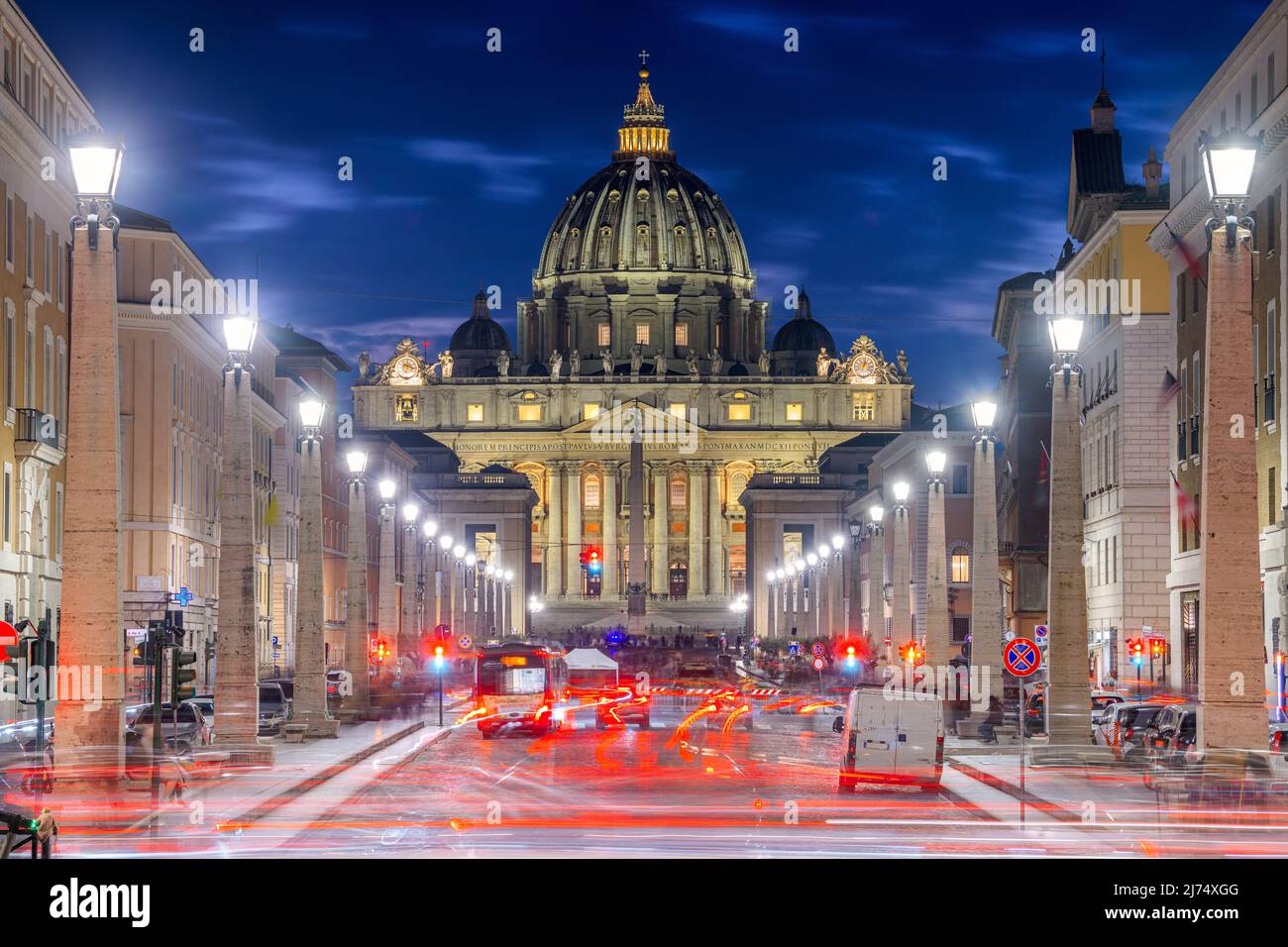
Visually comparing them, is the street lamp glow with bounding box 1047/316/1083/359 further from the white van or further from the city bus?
the city bus

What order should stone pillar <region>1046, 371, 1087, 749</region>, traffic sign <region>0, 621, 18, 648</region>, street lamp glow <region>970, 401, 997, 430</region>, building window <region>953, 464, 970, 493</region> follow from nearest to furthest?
traffic sign <region>0, 621, 18, 648</region>, stone pillar <region>1046, 371, 1087, 749</region>, street lamp glow <region>970, 401, 997, 430</region>, building window <region>953, 464, 970, 493</region>

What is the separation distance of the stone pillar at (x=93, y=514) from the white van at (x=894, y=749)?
11577 millimetres

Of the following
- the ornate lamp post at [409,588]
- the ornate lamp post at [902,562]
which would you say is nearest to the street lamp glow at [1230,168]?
the ornate lamp post at [902,562]

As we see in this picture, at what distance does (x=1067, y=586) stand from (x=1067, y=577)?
161 mm

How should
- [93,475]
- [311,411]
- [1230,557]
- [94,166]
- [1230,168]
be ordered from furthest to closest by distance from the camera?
[311,411] < [93,475] < [94,166] < [1230,168] < [1230,557]

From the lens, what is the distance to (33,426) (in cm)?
5122

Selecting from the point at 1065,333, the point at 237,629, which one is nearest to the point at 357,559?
the point at 237,629

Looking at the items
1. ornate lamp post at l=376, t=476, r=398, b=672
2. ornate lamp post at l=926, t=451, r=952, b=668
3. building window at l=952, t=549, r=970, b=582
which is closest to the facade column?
ornate lamp post at l=926, t=451, r=952, b=668

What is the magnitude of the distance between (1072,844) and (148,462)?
182 ft

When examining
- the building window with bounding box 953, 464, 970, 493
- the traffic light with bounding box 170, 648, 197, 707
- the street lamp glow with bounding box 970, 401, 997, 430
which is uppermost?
the building window with bounding box 953, 464, 970, 493

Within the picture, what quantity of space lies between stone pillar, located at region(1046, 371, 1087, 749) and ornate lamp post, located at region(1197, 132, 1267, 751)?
9179mm

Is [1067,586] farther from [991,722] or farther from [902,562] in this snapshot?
[902,562]

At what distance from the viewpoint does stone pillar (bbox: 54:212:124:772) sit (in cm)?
2512
